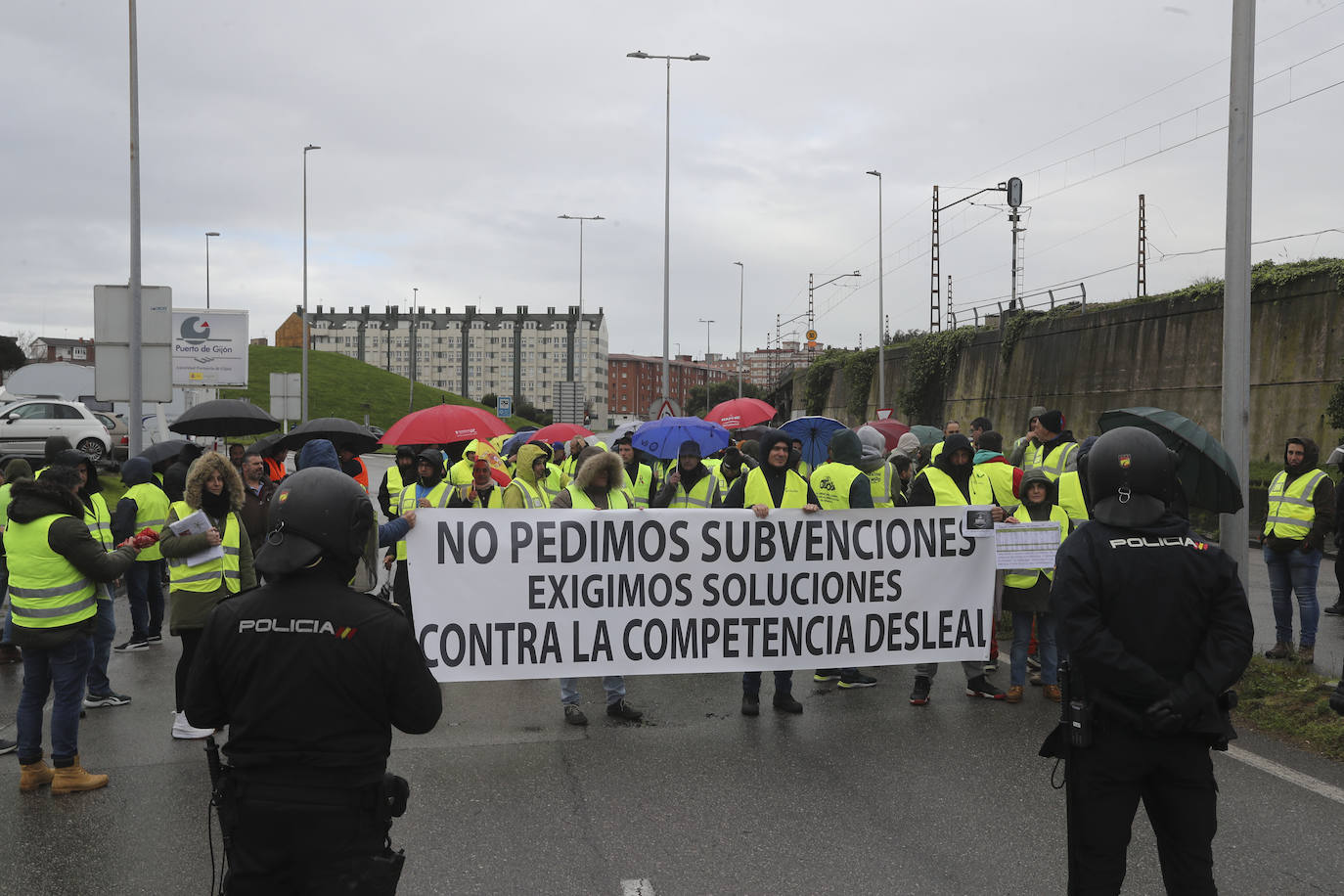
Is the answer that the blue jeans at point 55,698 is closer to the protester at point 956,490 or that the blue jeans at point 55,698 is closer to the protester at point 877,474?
the protester at point 956,490

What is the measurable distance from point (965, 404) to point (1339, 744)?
32.7m

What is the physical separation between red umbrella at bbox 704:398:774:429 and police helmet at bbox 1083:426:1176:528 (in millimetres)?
13049

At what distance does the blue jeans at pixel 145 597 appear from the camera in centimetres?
987

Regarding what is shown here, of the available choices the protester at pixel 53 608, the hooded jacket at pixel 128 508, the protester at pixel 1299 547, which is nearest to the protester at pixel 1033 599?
the protester at pixel 1299 547

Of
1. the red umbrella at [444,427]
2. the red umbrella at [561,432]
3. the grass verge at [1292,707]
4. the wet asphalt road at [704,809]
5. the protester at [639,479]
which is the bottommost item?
the wet asphalt road at [704,809]

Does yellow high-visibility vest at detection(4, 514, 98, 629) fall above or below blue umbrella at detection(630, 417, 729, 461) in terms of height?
below

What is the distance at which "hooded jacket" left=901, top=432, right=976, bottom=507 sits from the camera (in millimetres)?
7875

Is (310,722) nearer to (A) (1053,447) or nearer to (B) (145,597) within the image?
(A) (1053,447)

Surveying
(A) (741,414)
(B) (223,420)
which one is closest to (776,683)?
(B) (223,420)

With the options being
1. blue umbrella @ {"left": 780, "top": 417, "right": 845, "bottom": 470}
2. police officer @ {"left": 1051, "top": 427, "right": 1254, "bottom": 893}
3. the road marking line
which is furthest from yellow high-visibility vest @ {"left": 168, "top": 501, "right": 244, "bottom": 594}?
the road marking line

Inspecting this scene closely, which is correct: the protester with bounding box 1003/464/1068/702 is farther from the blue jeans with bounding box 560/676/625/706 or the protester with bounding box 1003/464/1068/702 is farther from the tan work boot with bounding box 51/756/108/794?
the tan work boot with bounding box 51/756/108/794

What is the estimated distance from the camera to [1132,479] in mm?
3578

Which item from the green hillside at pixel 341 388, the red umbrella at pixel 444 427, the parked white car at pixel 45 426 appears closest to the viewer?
the red umbrella at pixel 444 427

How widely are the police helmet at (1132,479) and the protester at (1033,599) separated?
13.8ft
